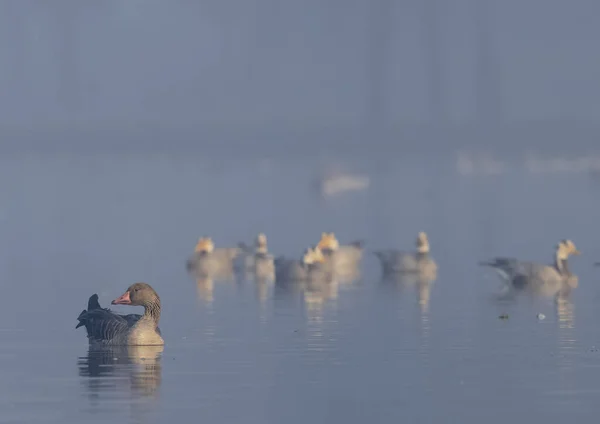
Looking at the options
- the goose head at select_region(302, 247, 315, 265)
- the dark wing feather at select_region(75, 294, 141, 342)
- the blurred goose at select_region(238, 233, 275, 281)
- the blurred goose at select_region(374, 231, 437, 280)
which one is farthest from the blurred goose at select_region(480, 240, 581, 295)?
the dark wing feather at select_region(75, 294, 141, 342)

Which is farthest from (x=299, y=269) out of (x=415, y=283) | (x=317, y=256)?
(x=415, y=283)

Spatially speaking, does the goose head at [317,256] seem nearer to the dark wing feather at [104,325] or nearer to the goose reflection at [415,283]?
the goose reflection at [415,283]

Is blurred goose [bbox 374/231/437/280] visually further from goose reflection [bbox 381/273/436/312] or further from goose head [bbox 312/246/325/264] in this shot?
goose head [bbox 312/246/325/264]

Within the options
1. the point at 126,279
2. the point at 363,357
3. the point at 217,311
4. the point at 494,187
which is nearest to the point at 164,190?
the point at 494,187

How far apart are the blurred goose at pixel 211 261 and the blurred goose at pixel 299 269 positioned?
2.76 m

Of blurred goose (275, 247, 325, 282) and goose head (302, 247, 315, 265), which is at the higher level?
goose head (302, 247, 315, 265)

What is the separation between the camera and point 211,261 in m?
51.4

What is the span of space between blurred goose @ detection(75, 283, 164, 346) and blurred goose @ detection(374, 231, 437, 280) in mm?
18585

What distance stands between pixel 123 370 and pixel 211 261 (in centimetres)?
2490

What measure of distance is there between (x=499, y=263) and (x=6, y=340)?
56.7 feet

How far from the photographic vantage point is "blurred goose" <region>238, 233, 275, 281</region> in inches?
1961

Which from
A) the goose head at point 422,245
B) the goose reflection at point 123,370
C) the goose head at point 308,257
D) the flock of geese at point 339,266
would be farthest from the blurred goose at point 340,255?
the goose reflection at point 123,370

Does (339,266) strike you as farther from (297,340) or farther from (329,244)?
(297,340)

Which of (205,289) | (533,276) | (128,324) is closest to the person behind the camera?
(128,324)
